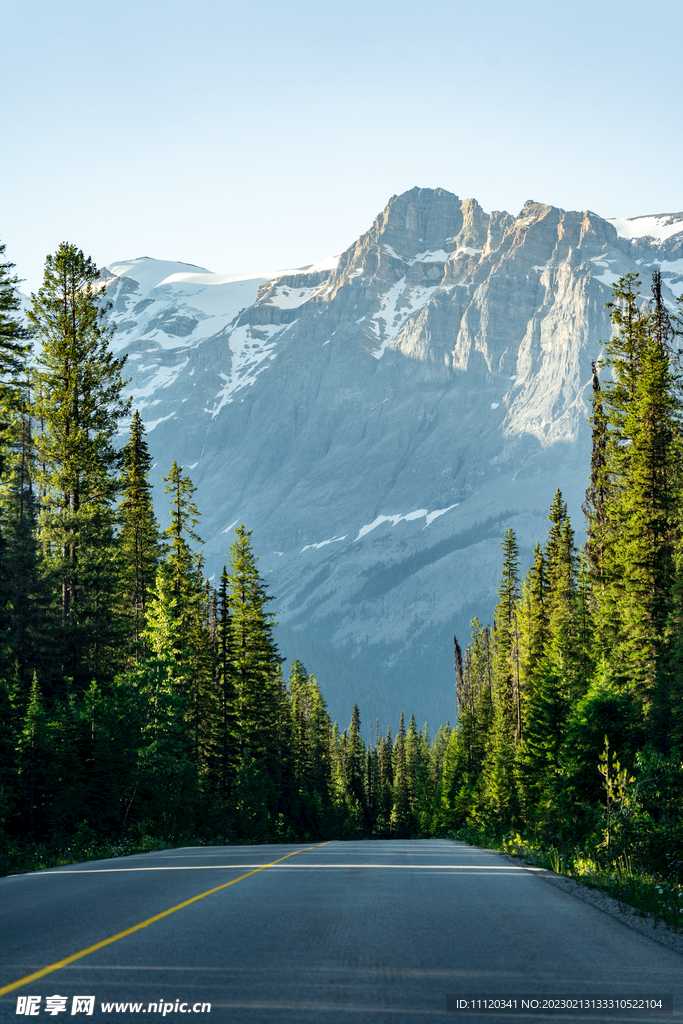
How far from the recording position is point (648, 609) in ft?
115

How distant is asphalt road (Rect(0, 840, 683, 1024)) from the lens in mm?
6160

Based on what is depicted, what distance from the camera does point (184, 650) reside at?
40781mm

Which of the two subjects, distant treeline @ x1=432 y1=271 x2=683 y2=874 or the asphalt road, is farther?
distant treeline @ x1=432 y1=271 x2=683 y2=874

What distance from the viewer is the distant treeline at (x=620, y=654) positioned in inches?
821

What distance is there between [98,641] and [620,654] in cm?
2107

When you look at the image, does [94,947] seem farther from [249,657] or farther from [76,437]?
[249,657]

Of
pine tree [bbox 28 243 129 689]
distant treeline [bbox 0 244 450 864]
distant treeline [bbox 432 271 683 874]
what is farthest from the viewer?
pine tree [bbox 28 243 129 689]

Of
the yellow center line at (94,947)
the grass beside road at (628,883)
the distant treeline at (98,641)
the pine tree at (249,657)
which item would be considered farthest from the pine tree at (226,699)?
the yellow center line at (94,947)

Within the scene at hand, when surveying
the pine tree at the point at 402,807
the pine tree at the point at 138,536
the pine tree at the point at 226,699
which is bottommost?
the pine tree at the point at 402,807

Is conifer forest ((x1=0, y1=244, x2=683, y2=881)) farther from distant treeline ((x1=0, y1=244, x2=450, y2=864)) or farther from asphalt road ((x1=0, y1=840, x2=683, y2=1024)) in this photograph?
asphalt road ((x1=0, y1=840, x2=683, y2=1024))

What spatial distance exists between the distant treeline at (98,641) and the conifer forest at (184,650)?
3.9 inches

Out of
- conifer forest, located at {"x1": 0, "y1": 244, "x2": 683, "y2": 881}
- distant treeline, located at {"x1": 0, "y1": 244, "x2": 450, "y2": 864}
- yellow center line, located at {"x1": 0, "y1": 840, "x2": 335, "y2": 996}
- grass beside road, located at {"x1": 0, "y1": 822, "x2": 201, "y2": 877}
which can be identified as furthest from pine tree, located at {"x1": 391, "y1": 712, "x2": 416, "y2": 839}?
yellow center line, located at {"x1": 0, "y1": 840, "x2": 335, "y2": 996}

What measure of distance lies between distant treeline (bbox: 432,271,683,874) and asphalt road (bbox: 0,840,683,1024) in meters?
8.07

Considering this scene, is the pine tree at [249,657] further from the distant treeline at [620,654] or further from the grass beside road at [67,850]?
the grass beside road at [67,850]
